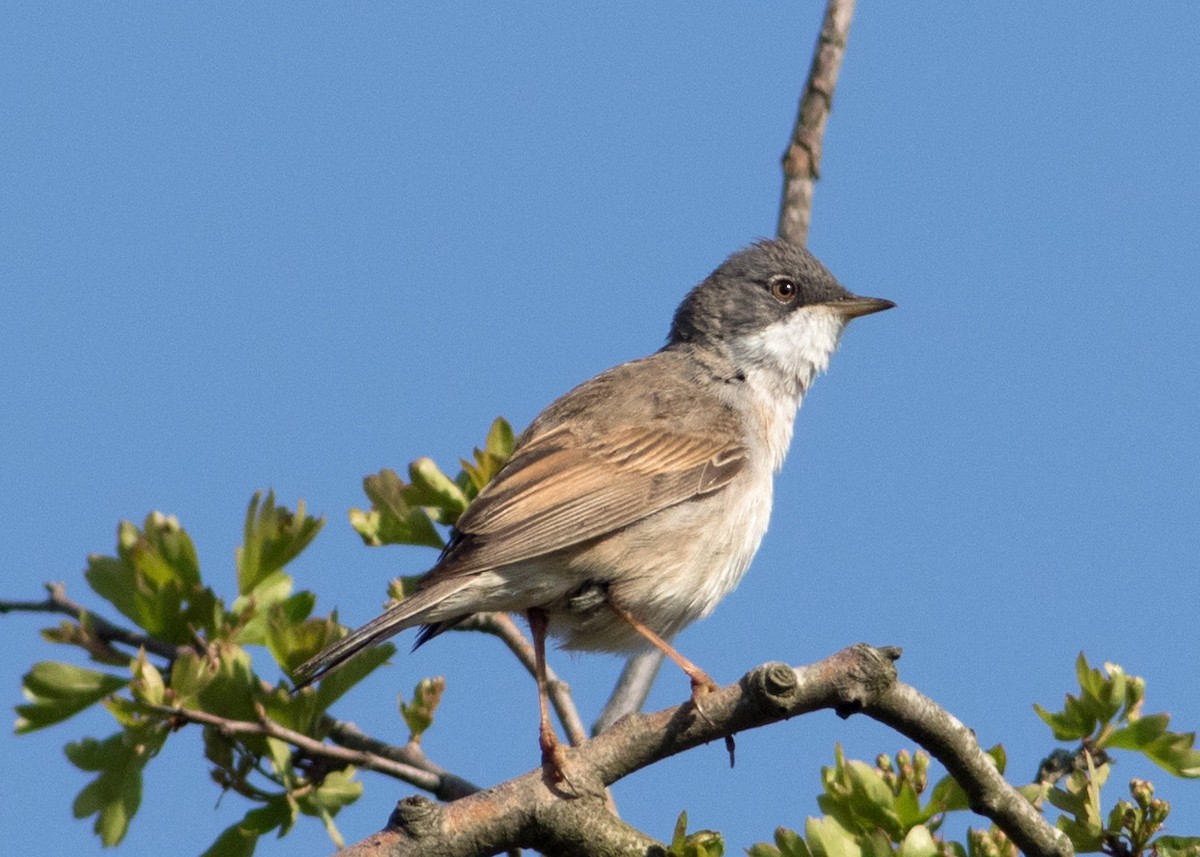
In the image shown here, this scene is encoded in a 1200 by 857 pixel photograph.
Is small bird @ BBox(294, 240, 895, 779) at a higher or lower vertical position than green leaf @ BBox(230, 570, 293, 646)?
higher

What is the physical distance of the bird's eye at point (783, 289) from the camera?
6.77 meters

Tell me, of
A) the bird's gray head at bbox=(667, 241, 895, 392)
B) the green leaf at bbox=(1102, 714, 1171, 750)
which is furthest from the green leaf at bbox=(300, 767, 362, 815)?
the bird's gray head at bbox=(667, 241, 895, 392)

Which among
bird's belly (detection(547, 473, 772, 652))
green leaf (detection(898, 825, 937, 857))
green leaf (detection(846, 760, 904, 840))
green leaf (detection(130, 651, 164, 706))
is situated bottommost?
green leaf (detection(898, 825, 937, 857))

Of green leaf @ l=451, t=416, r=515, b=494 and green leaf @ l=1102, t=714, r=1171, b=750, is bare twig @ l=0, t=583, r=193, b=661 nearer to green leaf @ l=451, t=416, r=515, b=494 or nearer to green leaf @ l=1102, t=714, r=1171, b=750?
green leaf @ l=451, t=416, r=515, b=494

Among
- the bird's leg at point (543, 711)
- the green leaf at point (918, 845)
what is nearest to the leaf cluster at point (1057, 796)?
the green leaf at point (918, 845)

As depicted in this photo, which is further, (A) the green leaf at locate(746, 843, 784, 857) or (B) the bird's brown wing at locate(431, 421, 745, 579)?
(B) the bird's brown wing at locate(431, 421, 745, 579)

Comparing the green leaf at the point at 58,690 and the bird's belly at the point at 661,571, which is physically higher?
the bird's belly at the point at 661,571

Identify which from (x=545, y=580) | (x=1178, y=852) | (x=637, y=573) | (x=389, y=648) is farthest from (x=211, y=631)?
(x=1178, y=852)

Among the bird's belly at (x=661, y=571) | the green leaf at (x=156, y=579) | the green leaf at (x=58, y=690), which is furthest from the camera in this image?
the bird's belly at (x=661, y=571)

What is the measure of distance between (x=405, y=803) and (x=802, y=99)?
409 cm

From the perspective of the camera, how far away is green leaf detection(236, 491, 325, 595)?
12.6 ft

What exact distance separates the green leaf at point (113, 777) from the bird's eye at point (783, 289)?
3.98 meters

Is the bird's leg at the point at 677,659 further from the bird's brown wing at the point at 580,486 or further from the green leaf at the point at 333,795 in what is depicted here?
the green leaf at the point at 333,795

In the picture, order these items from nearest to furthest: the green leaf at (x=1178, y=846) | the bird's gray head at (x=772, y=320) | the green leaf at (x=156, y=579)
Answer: the green leaf at (x=1178, y=846) → the green leaf at (x=156, y=579) → the bird's gray head at (x=772, y=320)
